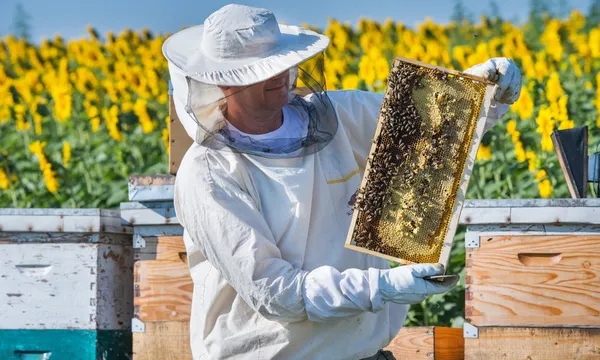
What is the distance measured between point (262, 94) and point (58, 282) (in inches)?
76.5

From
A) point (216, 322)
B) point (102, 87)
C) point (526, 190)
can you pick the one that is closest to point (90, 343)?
point (216, 322)

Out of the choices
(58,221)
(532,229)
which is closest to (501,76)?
(532,229)

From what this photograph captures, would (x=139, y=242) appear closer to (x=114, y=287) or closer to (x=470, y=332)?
(x=114, y=287)

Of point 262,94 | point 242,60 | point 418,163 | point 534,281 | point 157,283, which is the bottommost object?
point 157,283

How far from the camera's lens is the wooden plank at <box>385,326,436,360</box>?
4.35 metres

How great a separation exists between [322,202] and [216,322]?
1.77 ft

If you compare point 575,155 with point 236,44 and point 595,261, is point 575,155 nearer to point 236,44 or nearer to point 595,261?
point 595,261

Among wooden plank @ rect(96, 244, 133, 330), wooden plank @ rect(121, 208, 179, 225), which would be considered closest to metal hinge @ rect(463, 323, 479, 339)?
wooden plank @ rect(121, 208, 179, 225)

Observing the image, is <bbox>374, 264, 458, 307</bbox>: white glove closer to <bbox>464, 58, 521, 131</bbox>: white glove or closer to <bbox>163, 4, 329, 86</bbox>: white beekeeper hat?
<bbox>464, 58, 521, 131</bbox>: white glove

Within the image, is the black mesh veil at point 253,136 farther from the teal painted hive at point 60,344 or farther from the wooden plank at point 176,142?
the teal painted hive at point 60,344

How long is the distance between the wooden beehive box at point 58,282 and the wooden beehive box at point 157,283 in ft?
0.59

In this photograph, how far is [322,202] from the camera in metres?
3.13

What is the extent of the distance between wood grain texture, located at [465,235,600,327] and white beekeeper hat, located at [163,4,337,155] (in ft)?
3.93

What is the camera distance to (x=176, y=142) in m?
4.45
